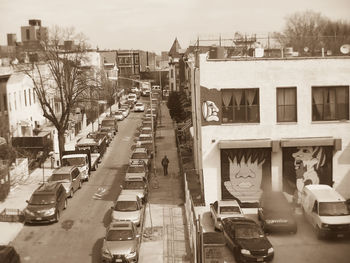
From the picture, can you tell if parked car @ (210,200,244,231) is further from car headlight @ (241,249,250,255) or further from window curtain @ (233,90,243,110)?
window curtain @ (233,90,243,110)

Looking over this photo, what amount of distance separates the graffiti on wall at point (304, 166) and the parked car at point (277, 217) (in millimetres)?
3462

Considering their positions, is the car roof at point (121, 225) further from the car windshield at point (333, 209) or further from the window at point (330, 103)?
the window at point (330, 103)

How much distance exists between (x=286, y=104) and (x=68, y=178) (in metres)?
15.0

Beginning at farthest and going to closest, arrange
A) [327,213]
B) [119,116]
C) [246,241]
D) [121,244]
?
1. [119,116]
2. [327,213]
3. [121,244]
4. [246,241]

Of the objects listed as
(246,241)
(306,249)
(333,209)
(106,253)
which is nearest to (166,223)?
(106,253)

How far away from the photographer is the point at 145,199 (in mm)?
33844

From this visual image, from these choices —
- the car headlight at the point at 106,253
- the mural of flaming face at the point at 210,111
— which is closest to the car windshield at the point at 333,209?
the mural of flaming face at the point at 210,111

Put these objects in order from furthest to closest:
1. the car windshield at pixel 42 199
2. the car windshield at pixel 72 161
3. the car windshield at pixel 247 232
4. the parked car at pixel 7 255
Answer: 1. the car windshield at pixel 72 161
2. the car windshield at pixel 42 199
3. the car windshield at pixel 247 232
4. the parked car at pixel 7 255

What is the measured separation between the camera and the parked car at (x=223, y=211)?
2748 cm

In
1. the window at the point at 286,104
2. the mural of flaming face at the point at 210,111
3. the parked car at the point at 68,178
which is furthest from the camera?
the parked car at the point at 68,178

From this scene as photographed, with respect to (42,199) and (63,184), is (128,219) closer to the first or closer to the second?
(42,199)

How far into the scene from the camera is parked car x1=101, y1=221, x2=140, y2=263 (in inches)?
925

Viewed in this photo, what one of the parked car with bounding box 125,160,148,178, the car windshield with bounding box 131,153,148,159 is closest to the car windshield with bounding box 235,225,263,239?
the parked car with bounding box 125,160,148,178

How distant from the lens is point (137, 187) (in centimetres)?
3472
